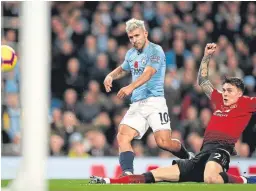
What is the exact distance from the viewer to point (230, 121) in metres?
8.07

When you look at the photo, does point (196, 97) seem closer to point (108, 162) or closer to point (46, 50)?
point (108, 162)

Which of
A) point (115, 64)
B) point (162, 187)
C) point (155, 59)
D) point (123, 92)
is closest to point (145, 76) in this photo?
point (155, 59)

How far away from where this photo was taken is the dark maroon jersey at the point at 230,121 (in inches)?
312

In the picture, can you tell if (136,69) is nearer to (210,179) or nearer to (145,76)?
(145,76)

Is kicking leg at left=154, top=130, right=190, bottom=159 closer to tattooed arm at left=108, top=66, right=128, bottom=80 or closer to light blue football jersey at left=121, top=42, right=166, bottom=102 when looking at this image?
light blue football jersey at left=121, top=42, right=166, bottom=102

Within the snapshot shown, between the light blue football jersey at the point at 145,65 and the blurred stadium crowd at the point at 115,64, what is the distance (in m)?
1.98

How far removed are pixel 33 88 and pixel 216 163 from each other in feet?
12.6

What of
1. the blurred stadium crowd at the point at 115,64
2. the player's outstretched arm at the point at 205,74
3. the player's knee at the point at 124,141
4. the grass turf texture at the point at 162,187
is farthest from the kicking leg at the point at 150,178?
the blurred stadium crowd at the point at 115,64

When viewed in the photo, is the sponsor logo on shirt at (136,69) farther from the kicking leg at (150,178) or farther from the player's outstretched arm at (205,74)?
the kicking leg at (150,178)

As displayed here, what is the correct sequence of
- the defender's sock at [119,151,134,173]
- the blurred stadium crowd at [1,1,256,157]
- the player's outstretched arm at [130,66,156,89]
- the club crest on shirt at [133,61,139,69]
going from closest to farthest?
the player's outstretched arm at [130,66,156,89]
the defender's sock at [119,151,134,173]
the club crest on shirt at [133,61,139,69]
the blurred stadium crowd at [1,1,256,157]

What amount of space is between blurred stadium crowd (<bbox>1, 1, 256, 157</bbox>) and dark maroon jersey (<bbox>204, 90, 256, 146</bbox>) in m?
2.56

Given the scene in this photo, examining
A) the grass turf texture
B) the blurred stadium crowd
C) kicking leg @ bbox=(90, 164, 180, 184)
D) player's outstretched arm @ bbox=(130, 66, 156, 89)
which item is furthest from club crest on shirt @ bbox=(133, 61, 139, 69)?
the blurred stadium crowd

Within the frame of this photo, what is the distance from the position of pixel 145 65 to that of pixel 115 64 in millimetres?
3118

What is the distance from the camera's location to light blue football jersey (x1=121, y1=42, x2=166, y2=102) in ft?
27.6
